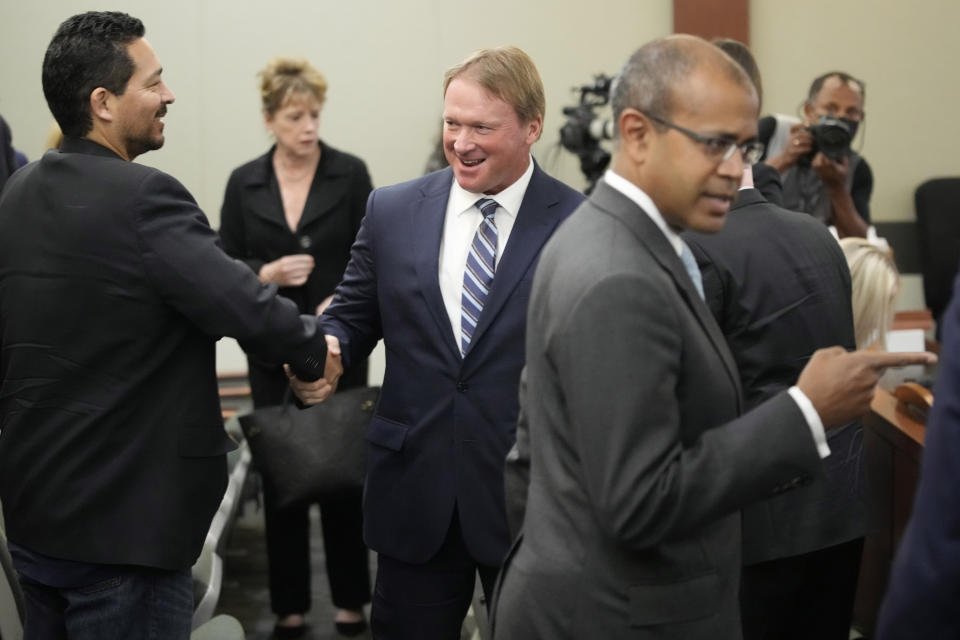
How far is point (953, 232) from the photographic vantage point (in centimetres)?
556

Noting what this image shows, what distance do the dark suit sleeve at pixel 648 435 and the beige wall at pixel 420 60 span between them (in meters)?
4.50

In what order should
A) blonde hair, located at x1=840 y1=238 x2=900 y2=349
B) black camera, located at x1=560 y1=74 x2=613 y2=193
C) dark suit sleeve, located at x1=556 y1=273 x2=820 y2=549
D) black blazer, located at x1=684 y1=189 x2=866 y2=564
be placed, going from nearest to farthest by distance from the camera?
dark suit sleeve, located at x1=556 y1=273 x2=820 y2=549 < black blazer, located at x1=684 y1=189 x2=866 y2=564 < blonde hair, located at x1=840 y1=238 x2=900 y2=349 < black camera, located at x1=560 y1=74 x2=613 y2=193

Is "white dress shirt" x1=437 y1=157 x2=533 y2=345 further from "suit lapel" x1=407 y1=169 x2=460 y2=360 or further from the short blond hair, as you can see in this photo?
the short blond hair

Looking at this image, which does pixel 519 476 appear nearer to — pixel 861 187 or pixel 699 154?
pixel 699 154

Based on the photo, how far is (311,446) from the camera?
3.02 m

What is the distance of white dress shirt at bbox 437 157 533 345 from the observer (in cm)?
227

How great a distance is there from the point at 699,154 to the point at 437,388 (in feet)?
3.07

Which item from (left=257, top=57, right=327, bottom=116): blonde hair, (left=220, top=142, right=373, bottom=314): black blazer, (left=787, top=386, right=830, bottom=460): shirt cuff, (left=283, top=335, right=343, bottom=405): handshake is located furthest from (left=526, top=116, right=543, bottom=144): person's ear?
(left=257, top=57, right=327, bottom=116): blonde hair

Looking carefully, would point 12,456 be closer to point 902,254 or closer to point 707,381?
point 707,381

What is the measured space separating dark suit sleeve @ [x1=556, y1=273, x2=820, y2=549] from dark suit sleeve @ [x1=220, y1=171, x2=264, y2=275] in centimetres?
254

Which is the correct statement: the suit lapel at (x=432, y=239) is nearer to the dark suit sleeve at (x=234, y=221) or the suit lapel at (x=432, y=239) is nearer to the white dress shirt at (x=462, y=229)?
the white dress shirt at (x=462, y=229)

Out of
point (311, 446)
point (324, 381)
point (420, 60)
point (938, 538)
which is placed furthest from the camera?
point (420, 60)

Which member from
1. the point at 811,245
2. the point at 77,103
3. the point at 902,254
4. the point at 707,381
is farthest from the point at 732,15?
the point at 707,381

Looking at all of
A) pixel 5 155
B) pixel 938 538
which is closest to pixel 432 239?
pixel 938 538
